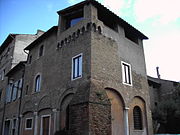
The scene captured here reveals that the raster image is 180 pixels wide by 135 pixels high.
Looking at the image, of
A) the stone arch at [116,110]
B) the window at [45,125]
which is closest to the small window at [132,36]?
the stone arch at [116,110]

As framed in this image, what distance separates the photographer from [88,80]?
9969mm

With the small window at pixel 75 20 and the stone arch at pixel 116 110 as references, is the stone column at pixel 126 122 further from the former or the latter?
the small window at pixel 75 20

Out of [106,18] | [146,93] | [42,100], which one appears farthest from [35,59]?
[146,93]

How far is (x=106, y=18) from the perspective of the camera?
13.6 m

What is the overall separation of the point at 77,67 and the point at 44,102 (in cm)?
430

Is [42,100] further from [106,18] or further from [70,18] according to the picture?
[106,18]

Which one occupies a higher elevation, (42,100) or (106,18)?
(106,18)

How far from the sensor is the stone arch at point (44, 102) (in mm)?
12883

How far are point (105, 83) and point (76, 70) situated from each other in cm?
209

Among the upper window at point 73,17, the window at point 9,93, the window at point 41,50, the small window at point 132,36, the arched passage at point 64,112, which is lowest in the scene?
the arched passage at point 64,112

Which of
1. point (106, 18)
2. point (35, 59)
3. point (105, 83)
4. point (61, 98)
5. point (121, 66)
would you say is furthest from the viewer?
point (35, 59)

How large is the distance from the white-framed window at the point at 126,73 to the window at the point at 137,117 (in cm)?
203

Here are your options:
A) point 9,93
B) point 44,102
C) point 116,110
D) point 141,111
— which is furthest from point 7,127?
point 141,111

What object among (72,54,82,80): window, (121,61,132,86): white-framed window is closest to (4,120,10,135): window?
(72,54,82,80): window
